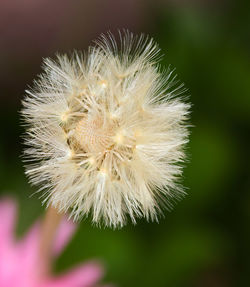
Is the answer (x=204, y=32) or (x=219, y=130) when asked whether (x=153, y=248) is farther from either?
(x=204, y=32)

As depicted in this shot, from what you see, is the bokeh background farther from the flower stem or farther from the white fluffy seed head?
the white fluffy seed head

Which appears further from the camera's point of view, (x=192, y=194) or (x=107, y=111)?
(x=192, y=194)

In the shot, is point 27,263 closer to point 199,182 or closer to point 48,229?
point 48,229

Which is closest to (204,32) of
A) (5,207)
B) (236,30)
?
(236,30)

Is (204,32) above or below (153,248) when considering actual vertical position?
above

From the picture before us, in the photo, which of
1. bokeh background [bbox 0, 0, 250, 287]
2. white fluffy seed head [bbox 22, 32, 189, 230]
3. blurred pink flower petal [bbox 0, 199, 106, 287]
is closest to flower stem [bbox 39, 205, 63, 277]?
white fluffy seed head [bbox 22, 32, 189, 230]
